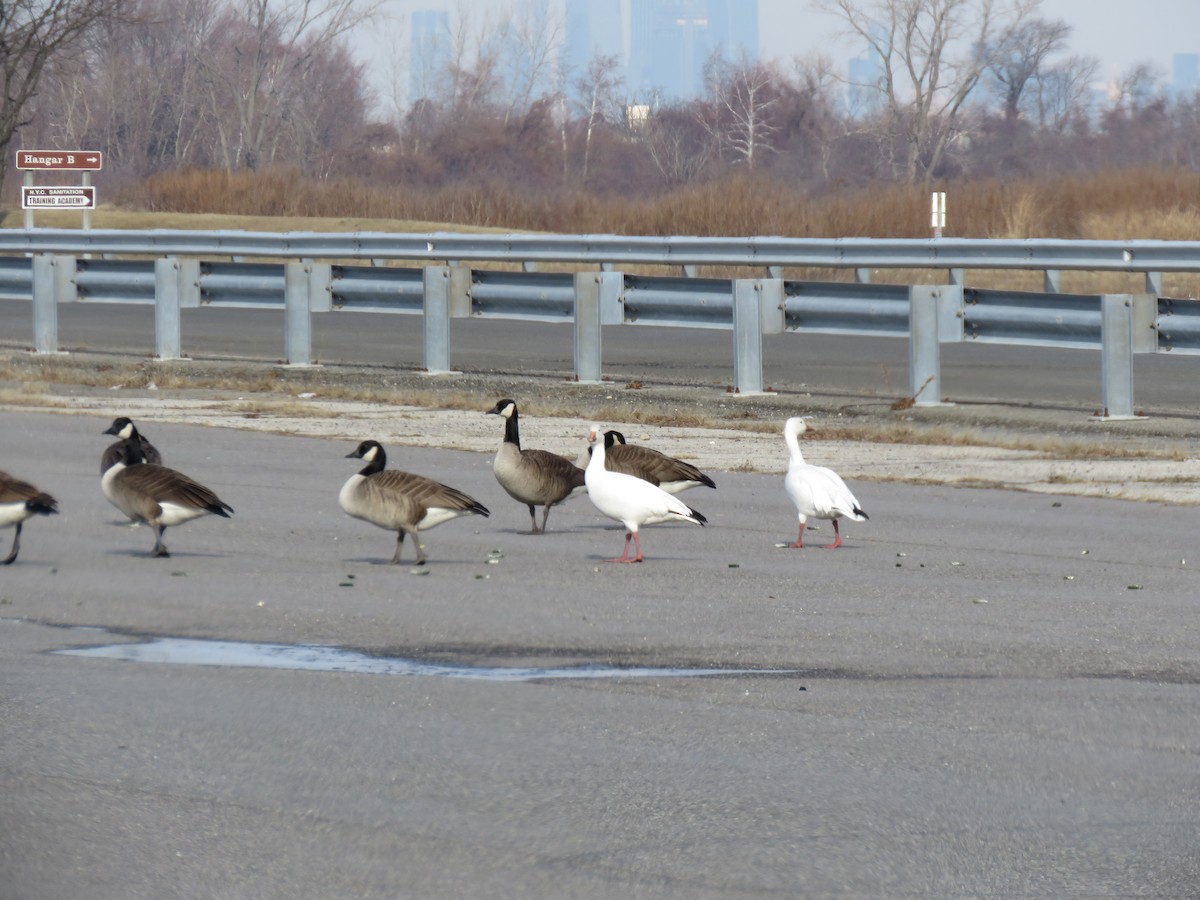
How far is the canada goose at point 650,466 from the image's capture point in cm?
1047

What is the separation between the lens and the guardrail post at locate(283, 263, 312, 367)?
1983 centimetres

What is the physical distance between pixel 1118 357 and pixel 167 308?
9993 millimetres

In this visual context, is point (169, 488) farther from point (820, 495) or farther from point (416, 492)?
point (820, 495)

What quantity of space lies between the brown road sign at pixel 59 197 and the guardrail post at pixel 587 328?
2329cm

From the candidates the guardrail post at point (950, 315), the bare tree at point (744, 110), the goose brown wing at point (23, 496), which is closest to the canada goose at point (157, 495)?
the goose brown wing at point (23, 496)

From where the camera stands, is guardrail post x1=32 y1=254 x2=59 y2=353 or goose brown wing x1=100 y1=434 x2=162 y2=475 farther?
guardrail post x1=32 y1=254 x2=59 y2=353

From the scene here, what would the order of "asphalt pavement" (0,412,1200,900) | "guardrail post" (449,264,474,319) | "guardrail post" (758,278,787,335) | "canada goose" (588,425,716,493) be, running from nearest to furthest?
"asphalt pavement" (0,412,1200,900) → "canada goose" (588,425,716,493) → "guardrail post" (758,278,787,335) → "guardrail post" (449,264,474,319)

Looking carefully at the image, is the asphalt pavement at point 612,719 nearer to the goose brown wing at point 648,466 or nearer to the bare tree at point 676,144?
the goose brown wing at point 648,466

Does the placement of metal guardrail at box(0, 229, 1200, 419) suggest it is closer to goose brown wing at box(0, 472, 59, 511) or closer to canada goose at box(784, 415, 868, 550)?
canada goose at box(784, 415, 868, 550)

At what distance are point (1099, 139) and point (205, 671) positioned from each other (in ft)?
312

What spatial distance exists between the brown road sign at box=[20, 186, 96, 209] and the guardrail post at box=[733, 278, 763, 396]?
81.2ft

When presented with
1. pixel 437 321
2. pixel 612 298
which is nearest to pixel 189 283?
pixel 437 321

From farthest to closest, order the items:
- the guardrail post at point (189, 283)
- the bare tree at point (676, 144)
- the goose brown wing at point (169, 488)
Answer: the bare tree at point (676, 144), the guardrail post at point (189, 283), the goose brown wing at point (169, 488)

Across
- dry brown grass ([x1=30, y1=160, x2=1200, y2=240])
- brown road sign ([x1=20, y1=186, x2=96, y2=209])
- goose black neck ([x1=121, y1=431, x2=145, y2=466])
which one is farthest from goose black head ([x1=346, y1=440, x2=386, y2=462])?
brown road sign ([x1=20, y1=186, x2=96, y2=209])
